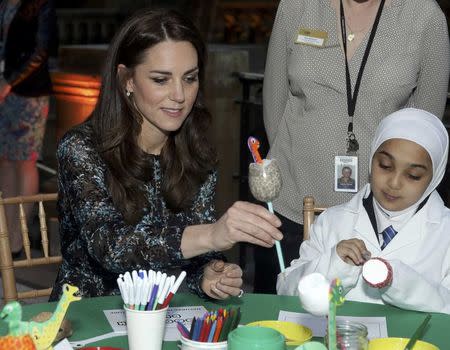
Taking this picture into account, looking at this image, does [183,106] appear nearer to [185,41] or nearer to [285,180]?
[185,41]

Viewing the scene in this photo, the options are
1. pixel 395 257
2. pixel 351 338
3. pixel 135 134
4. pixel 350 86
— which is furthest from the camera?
pixel 350 86

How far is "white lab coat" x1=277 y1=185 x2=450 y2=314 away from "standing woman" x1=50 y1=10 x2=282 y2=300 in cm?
28

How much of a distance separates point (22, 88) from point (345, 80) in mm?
2742

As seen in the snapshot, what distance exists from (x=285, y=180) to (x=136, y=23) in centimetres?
91

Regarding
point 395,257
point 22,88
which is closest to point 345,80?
point 395,257

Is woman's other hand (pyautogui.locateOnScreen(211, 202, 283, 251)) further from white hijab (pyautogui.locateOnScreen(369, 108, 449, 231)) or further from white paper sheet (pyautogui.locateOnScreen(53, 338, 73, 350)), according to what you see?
white hijab (pyautogui.locateOnScreen(369, 108, 449, 231))

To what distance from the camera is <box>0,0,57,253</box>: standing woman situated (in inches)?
227

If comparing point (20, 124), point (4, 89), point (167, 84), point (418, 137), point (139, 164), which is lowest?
point (20, 124)

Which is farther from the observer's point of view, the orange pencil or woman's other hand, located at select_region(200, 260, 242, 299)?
woman's other hand, located at select_region(200, 260, 242, 299)

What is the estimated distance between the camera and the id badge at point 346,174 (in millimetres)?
3600

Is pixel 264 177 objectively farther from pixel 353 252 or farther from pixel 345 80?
pixel 345 80

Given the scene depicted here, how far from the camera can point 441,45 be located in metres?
3.60

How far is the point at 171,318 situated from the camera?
266cm

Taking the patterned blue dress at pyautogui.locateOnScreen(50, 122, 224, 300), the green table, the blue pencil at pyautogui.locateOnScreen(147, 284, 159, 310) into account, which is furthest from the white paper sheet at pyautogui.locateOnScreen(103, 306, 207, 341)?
the blue pencil at pyautogui.locateOnScreen(147, 284, 159, 310)
